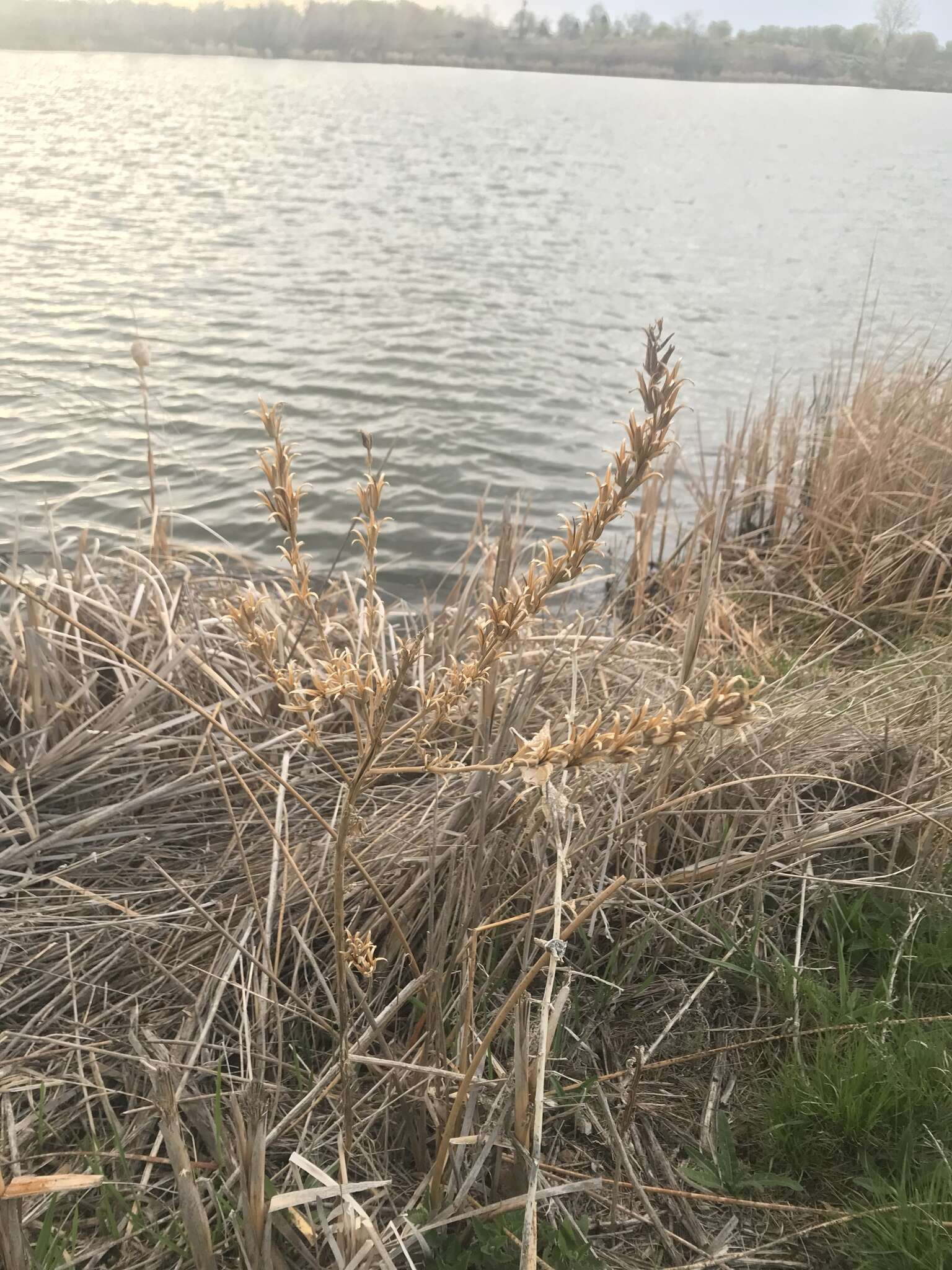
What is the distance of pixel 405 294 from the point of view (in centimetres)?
1205

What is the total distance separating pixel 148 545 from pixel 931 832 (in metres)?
2.92

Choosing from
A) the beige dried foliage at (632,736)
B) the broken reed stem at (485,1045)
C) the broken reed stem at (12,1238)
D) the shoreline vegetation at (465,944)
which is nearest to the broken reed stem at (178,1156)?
the shoreline vegetation at (465,944)

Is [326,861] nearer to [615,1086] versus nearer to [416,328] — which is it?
[615,1086]

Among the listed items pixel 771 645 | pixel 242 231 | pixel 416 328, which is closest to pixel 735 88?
pixel 242 231

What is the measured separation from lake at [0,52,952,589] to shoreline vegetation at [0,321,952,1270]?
56.6 inches

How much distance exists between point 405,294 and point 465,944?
1184cm

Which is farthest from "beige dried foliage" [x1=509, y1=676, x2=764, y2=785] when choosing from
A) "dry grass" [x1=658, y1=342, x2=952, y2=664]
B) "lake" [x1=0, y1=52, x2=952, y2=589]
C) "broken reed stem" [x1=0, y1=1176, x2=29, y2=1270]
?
"dry grass" [x1=658, y1=342, x2=952, y2=664]

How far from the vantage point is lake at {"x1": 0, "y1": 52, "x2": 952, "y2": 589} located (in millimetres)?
7266

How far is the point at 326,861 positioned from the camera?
2064 millimetres

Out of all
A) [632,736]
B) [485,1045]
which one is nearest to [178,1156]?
[485,1045]

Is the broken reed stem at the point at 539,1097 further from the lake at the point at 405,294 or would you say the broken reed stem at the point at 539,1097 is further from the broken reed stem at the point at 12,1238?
the lake at the point at 405,294

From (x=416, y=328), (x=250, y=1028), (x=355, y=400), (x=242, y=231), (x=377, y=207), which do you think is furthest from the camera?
(x=377, y=207)

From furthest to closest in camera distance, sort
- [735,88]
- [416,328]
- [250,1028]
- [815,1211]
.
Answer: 1. [735,88]
2. [416,328]
3. [250,1028]
4. [815,1211]

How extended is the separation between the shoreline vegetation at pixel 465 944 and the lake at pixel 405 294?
4.72 feet
